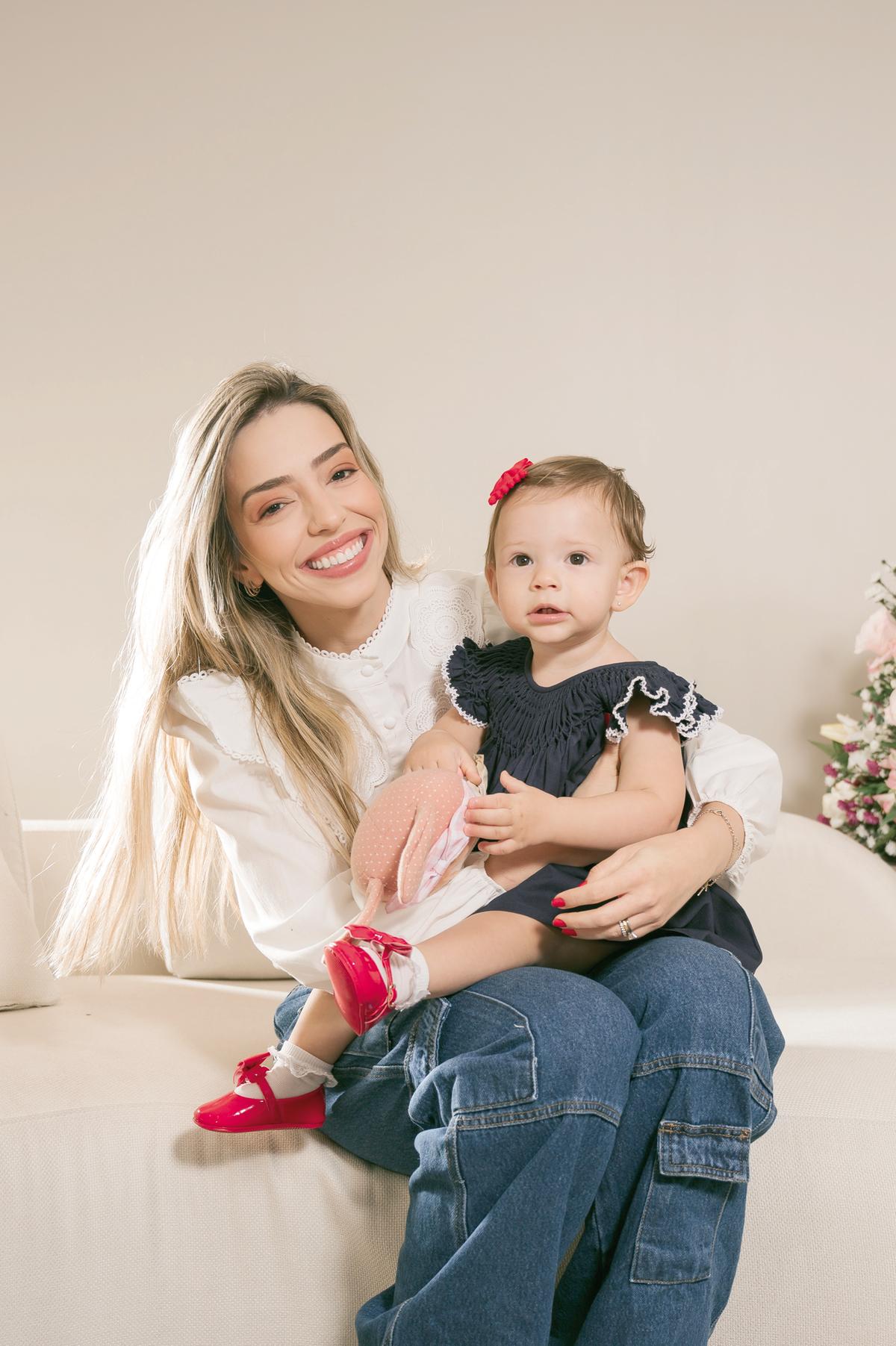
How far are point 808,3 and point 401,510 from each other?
1.39 meters

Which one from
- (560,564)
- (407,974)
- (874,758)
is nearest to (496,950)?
(407,974)

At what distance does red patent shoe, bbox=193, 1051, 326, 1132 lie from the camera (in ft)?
4.27

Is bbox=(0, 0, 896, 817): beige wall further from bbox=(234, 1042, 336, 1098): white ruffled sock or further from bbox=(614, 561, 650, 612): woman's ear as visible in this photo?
bbox=(234, 1042, 336, 1098): white ruffled sock

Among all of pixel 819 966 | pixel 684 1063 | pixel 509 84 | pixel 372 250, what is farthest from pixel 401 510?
pixel 684 1063

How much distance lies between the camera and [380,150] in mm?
2518

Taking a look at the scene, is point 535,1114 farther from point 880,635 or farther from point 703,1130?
point 880,635

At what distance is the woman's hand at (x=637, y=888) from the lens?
122cm

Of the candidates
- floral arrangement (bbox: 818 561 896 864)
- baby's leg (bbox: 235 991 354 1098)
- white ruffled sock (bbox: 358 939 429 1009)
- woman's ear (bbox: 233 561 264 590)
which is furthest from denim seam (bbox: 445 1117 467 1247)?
floral arrangement (bbox: 818 561 896 864)

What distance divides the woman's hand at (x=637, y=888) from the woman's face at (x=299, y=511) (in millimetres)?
483

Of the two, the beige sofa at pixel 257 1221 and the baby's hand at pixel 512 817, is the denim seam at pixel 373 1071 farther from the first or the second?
the baby's hand at pixel 512 817

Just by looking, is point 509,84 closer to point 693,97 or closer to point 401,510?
point 693,97

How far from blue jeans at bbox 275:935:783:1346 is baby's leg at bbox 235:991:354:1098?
128 millimetres

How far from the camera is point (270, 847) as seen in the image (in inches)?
56.8

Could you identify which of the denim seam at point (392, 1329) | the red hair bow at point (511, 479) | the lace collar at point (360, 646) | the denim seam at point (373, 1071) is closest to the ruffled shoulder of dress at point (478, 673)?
the lace collar at point (360, 646)
